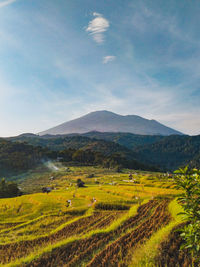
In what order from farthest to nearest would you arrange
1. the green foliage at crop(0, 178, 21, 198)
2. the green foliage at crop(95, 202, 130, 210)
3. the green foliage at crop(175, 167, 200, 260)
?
the green foliage at crop(0, 178, 21, 198) → the green foliage at crop(95, 202, 130, 210) → the green foliage at crop(175, 167, 200, 260)

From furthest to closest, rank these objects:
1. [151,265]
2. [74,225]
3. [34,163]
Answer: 1. [34,163]
2. [74,225]
3. [151,265]

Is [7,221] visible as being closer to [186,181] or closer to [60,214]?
[60,214]

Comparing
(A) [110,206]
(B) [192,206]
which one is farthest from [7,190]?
(B) [192,206]

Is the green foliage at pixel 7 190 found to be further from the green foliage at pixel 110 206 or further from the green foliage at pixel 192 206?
the green foliage at pixel 192 206

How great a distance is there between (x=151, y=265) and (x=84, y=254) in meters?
5.39

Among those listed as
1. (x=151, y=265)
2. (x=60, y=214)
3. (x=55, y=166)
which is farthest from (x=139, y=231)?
(x=55, y=166)

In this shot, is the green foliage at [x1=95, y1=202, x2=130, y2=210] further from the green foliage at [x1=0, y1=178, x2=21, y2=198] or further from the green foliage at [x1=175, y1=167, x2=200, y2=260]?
the green foliage at [x1=0, y1=178, x2=21, y2=198]

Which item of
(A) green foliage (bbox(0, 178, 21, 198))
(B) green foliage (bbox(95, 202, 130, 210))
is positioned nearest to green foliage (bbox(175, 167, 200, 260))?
(B) green foliage (bbox(95, 202, 130, 210))

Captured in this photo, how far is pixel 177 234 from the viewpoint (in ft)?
52.1

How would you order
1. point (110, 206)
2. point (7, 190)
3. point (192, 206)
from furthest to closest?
point (7, 190)
point (110, 206)
point (192, 206)

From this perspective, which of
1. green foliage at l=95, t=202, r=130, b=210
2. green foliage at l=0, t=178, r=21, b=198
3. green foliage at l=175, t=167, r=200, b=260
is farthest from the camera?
green foliage at l=0, t=178, r=21, b=198

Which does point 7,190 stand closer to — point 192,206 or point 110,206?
point 110,206

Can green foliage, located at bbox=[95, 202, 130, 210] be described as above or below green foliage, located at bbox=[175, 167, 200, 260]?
below

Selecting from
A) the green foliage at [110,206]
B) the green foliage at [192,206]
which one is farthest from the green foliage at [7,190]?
the green foliage at [192,206]
